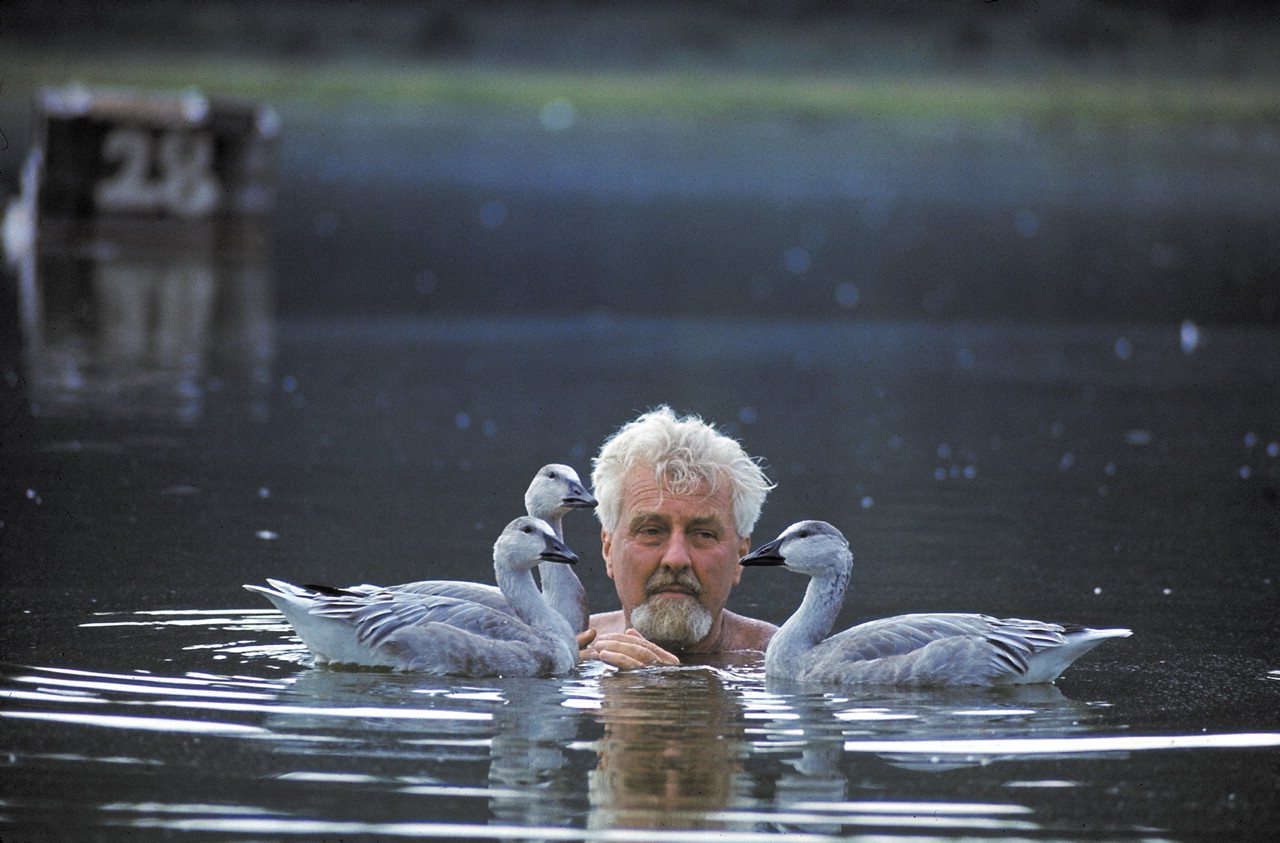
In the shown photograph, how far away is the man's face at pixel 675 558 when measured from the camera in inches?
387

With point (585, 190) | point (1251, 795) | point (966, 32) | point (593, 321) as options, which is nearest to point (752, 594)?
point (1251, 795)

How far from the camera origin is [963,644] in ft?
29.8

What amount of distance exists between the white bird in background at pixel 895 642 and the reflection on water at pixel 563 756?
12cm

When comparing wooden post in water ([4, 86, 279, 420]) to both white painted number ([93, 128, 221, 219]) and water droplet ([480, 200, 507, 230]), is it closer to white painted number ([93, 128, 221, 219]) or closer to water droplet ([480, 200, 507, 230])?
white painted number ([93, 128, 221, 219])

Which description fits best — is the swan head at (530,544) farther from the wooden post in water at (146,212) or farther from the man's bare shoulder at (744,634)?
the wooden post in water at (146,212)

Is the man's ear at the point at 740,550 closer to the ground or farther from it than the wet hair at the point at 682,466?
closer to the ground

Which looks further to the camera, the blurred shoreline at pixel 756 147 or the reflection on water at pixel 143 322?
the blurred shoreline at pixel 756 147

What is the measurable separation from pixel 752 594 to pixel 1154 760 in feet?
15.3

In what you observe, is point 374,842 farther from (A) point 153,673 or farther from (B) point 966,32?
(B) point 966,32

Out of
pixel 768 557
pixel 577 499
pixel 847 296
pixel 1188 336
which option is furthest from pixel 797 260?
pixel 768 557

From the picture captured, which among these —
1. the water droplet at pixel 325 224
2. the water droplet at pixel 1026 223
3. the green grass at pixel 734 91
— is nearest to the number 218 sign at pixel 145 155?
the water droplet at pixel 325 224

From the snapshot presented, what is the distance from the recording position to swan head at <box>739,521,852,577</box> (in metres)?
9.30

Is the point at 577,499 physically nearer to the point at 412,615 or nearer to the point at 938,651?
the point at 412,615

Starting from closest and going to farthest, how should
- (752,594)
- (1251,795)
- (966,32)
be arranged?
(1251,795) → (752,594) → (966,32)
